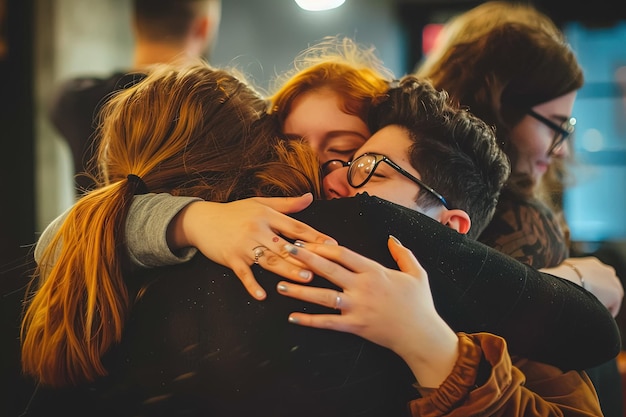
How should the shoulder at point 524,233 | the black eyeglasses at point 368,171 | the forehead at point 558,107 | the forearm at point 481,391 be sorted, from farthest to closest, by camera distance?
1. the forehead at point 558,107
2. the shoulder at point 524,233
3. the black eyeglasses at point 368,171
4. the forearm at point 481,391

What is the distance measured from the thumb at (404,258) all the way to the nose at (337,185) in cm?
24

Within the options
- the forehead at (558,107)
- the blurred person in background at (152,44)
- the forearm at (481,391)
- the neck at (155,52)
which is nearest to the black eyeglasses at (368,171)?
the forearm at (481,391)

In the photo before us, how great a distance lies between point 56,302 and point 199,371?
0.89 feet

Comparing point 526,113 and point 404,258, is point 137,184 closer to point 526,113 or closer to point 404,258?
point 404,258

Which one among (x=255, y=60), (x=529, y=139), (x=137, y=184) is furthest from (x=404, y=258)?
(x=255, y=60)

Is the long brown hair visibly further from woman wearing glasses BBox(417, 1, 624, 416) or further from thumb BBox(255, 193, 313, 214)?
woman wearing glasses BBox(417, 1, 624, 416)

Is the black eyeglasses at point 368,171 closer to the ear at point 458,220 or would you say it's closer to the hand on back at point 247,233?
the ear at point 458,220

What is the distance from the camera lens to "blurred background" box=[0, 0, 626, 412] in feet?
8.63

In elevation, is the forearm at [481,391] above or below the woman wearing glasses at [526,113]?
below

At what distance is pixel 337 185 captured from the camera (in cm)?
106

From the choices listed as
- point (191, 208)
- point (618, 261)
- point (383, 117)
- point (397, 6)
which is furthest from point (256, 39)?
point (191, 208)

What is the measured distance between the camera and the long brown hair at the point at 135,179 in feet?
2.89

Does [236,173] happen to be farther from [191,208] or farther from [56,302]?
[56,302]

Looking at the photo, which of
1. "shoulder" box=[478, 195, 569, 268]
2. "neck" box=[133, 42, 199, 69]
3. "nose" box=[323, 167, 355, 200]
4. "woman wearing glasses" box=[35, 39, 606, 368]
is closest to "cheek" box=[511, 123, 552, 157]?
"shoulder" box=[478, 195, 569, 268]
